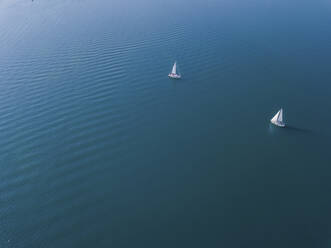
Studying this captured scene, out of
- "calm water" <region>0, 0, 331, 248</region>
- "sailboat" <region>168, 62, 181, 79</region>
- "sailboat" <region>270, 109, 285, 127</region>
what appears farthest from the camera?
"sailboat" <region>168, 62, 181, 79</region>

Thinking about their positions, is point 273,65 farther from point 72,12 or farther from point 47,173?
point 72,12

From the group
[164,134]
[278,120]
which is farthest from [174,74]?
[278,120]

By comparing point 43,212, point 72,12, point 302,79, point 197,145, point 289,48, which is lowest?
point 43,212

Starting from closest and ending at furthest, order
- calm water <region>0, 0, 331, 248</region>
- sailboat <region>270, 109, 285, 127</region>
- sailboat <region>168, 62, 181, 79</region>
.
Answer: calm water <region>0, 0, 331, 248</region> → sailboat <region>270, 109, 285, 127</region> → sailboat <region>168, 62, 181, 79</region>

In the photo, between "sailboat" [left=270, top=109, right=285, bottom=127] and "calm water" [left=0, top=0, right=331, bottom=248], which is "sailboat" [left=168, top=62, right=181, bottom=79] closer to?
"calm water" [left=0, top=0, right=331, bottom=248]

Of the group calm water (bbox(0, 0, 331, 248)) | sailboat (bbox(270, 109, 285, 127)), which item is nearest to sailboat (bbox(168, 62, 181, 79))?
calm water (bbox(0, 0, 331, 248))

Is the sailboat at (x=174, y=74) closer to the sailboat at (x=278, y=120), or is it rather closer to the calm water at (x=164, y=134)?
the calm water at (x=164, y=134)

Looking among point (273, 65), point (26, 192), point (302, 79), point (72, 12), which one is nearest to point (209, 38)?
point (273, 65)

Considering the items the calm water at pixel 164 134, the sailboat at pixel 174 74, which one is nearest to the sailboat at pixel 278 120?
the calm water at pixel 164 134
